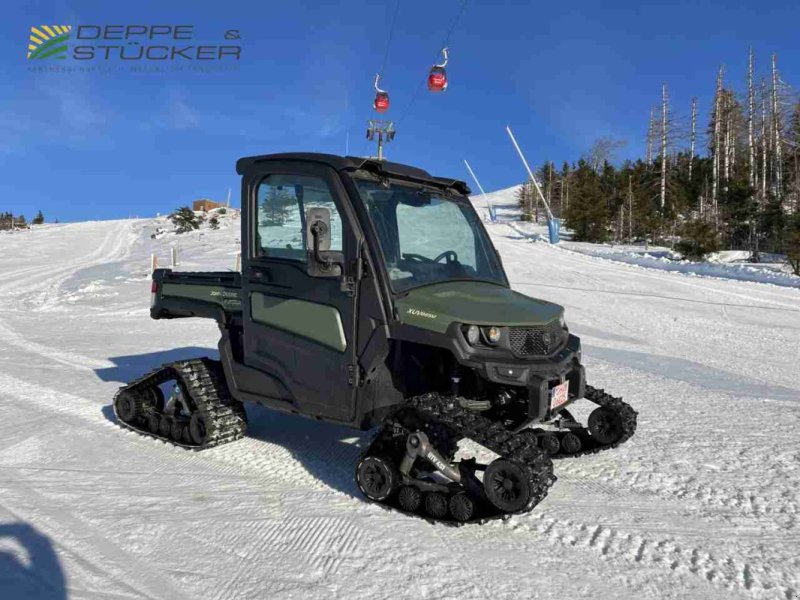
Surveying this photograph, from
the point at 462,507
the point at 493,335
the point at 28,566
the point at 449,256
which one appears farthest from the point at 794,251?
the point at 28,566

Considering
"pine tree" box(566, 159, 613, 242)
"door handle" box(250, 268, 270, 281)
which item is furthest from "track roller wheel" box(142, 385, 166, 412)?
"pine tree" box(566, 159, 613, 242)

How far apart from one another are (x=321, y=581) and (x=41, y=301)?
1755 centimetres

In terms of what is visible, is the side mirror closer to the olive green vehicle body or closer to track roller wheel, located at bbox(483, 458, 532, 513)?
the olive green vehicle body

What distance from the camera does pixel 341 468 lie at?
174 inches

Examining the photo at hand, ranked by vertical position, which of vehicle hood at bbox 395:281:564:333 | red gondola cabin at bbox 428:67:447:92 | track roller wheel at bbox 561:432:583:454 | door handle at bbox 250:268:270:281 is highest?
red gondola cabin at bbox 428:67:447:92

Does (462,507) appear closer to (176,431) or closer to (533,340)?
(533,340)

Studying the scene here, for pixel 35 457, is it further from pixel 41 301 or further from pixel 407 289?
pixel 41 301

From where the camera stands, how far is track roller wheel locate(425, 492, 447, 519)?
11.4 feet

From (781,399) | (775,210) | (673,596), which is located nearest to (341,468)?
(673,596)

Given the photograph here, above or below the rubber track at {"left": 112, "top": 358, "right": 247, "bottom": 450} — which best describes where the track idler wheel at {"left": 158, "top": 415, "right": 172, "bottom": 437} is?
below

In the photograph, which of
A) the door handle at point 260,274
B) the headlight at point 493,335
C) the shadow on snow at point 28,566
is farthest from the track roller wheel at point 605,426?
the shadow on snow at point 28,566

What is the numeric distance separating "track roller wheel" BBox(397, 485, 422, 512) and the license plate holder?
1.00 metres

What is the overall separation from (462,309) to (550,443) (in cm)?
166

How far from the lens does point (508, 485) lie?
324 cm
